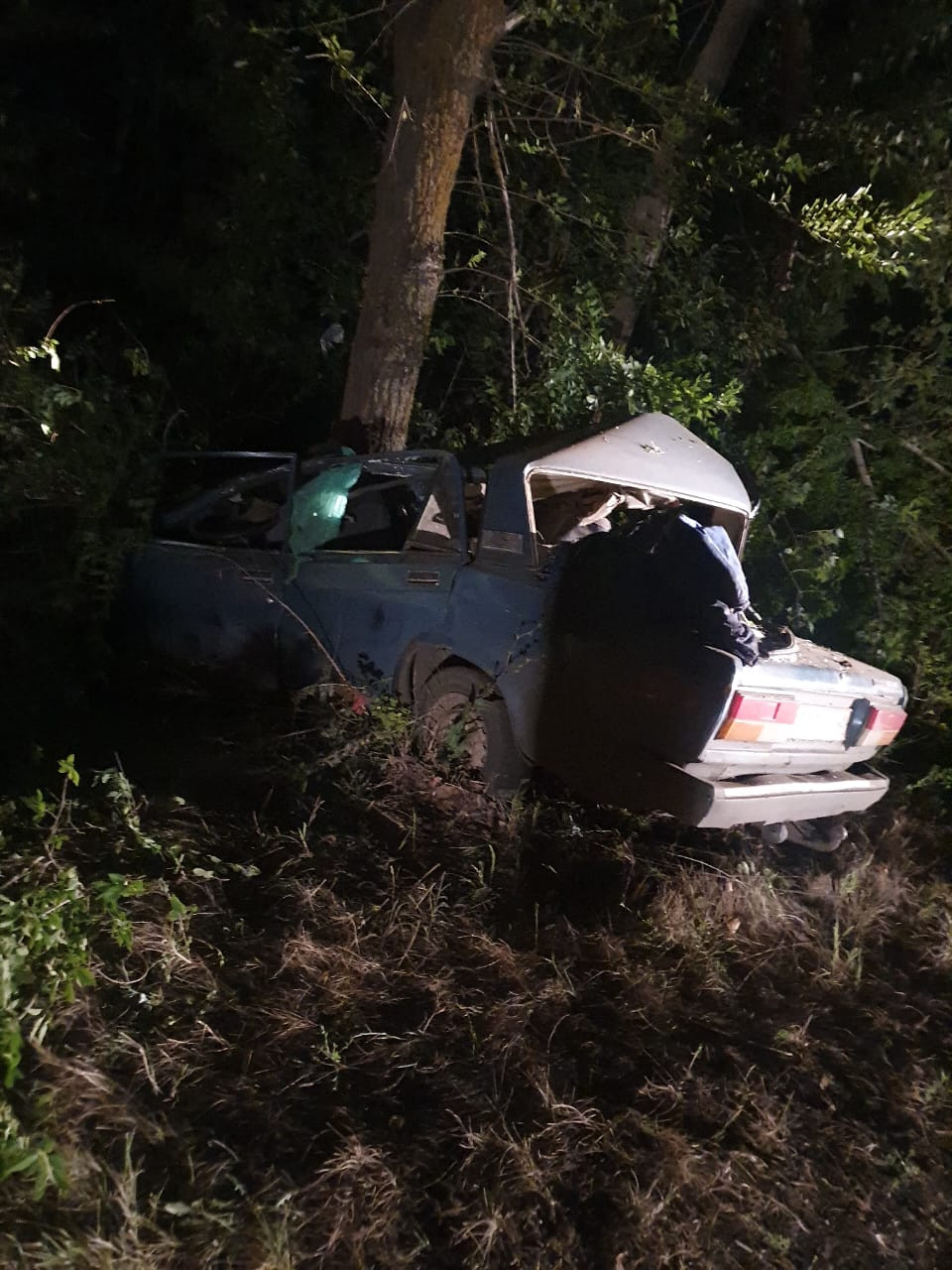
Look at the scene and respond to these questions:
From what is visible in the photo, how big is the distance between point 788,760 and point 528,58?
6327 millimetres

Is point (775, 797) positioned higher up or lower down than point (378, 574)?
lower down

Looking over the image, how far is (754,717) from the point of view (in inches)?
134

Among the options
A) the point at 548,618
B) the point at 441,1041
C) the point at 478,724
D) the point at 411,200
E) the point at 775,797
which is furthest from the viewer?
the point at 411,200

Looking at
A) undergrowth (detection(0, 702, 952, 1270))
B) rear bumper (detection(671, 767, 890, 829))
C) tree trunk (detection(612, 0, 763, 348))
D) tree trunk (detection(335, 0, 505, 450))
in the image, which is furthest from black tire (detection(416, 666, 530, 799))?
tree trunk (detection(612, 0, 763, 348))

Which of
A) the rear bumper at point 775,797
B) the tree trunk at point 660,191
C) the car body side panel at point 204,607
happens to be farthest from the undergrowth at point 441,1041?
the tree trunk at point 660,191

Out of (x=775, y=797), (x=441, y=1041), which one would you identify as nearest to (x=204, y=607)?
(x=441, y=1041)

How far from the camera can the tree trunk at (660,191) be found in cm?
765

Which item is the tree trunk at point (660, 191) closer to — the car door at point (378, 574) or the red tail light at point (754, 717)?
the car door at point (378, 574)

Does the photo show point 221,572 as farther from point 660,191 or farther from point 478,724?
Result: point 660,191

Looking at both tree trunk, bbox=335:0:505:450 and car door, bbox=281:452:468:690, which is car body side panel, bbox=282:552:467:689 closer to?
car door, bbox=281:452:468:690

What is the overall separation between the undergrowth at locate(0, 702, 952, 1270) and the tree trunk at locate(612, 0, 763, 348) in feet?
18.0

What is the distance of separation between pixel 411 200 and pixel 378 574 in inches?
113

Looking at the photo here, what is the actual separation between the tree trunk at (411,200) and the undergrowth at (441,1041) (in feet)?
10.5

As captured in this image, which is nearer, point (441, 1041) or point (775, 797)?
point (441, 1041)
